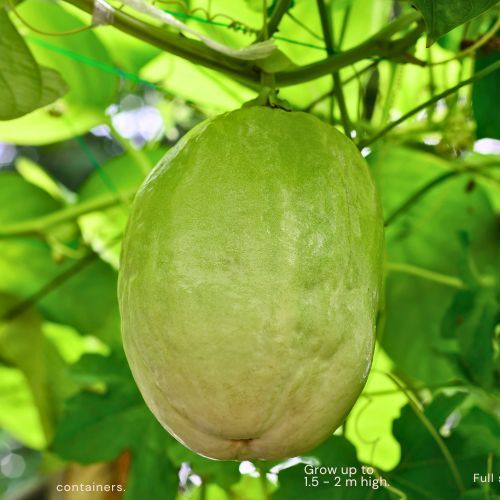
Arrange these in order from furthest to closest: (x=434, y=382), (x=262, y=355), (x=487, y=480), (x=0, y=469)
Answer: (x=0, y=469) < (x=434, y=382) < (x=487, y=480) < (x=262, y=355)

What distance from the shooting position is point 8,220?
1259 mm

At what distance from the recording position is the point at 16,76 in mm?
693

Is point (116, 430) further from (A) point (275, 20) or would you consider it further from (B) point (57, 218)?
(A) point (275, 20)

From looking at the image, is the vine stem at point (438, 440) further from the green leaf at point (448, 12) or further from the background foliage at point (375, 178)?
the green leaf at point (448, 12)

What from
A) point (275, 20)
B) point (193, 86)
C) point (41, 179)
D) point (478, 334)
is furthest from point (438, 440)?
point (41, 179)

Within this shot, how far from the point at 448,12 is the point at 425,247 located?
609 millimetres

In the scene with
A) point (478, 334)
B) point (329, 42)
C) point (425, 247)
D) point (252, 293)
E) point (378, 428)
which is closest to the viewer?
point (252, 293)

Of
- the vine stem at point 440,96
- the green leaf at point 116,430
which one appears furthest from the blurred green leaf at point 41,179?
the vine stem at point 440,96

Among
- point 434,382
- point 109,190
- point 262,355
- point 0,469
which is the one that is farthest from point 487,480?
point 0,469

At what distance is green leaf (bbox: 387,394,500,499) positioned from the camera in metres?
0.84

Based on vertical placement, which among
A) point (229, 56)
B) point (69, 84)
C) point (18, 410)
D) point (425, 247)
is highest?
point (229, 56)

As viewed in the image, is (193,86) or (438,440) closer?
(438,440)

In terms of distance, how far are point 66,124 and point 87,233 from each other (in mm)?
176

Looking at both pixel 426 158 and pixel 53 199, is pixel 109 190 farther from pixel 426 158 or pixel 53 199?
pixel 426 158
